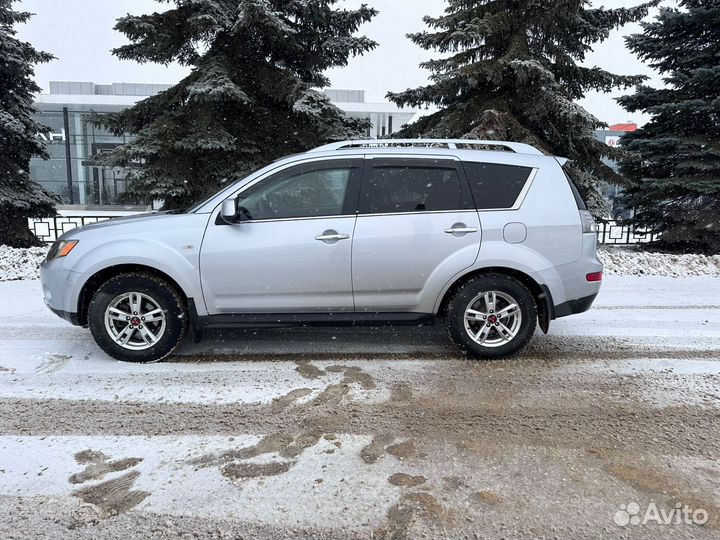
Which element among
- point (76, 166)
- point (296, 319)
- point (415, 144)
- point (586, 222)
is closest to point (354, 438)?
point (296, 319)

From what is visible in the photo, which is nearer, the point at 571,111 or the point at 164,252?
the point at 164,252

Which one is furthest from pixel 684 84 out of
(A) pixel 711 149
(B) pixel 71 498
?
(B) pixel 71 498

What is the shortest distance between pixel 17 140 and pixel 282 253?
9.61m

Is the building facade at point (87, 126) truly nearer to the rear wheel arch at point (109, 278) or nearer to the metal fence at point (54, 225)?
the metal fence at point (54, 225)

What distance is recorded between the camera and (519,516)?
2396mm

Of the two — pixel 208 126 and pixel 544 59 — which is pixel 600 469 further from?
pixel 544 59

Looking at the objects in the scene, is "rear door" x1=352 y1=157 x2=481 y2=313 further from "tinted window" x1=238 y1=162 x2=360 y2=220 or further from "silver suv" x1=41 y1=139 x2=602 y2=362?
"tinted window" x1=238 y1=162 x2=360 y2=220

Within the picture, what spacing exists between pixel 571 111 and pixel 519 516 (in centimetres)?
873

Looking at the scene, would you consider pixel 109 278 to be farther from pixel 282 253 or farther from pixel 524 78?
pixel 524 78

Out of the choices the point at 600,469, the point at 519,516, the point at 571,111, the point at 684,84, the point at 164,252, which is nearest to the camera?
the point at 519,516

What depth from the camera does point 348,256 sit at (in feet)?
14.0

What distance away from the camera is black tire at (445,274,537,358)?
436cm

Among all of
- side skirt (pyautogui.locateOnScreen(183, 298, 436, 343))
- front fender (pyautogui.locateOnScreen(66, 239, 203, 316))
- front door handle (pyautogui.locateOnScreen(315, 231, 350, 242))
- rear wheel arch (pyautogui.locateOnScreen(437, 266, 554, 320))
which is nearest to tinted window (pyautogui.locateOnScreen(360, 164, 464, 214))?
front door handle (pyautogui.locateOnScreen(315, 231, 350, 242))

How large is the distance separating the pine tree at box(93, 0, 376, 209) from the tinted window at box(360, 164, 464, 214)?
16.2ft
